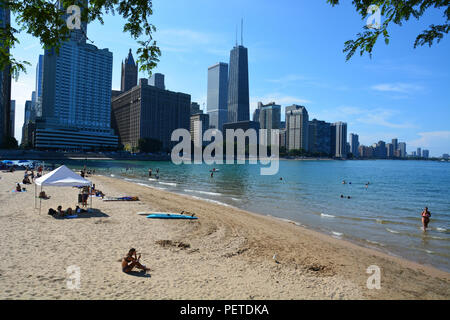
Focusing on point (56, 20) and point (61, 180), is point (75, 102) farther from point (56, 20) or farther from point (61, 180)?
point (56, 20)

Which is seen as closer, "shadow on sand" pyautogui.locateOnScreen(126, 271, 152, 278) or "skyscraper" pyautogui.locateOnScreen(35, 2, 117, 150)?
"shadow on sand" pyautogui.locateOnScreen(126, 271, 152, 278)

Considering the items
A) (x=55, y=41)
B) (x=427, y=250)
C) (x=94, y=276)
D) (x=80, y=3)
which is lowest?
(x=427, y=250)

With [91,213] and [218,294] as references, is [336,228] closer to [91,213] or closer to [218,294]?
[218,294]

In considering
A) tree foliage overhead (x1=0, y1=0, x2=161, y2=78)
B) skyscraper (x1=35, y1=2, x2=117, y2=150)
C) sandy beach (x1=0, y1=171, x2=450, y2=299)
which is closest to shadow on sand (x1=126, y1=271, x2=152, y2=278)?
sandy beach (x1=0, y1=171, x2=450, y2=299)

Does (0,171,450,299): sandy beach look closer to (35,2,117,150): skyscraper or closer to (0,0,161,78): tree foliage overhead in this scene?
(0,0,161,78): tree foliage overhead

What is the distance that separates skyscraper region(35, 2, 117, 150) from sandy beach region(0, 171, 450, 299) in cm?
16925

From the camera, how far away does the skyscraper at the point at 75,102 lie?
16350 centimetres

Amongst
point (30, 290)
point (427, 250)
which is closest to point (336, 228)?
point (427, 250)

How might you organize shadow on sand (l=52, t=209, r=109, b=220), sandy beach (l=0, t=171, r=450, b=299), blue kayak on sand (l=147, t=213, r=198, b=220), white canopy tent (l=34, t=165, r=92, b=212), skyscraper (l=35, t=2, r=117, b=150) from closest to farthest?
sandy beach (l=0, t=171, r=450, b=299)
white canopy tent (l=34, t=165, r=92, b=212)
shadow on sand (l=52, t=209, r=109, b=220)
blue kayak on sand (l=147, t=213, r=198, b=220)
skyscraper (l=35, t=2, r=117, b=150)

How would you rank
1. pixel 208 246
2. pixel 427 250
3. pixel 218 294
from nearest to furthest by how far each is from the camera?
1. pixel 218 294
2. pixel 208 246
3. pixel 427 250

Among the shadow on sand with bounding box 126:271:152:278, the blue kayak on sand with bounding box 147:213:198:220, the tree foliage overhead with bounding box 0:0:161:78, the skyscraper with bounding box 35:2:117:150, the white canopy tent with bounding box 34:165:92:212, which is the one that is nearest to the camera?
the tree foliage overhead with bounding box 0:0:161:78

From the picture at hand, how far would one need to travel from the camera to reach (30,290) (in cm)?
739

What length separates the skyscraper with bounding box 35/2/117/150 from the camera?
536ft
